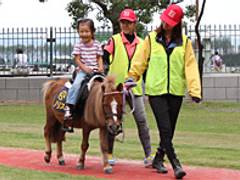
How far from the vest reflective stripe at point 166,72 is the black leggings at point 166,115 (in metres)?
0.10

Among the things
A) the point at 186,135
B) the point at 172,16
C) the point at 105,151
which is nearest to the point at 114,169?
the point at 105,151

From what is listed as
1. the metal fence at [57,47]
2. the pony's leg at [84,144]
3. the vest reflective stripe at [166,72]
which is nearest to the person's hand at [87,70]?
the pony's leg at [84,144]

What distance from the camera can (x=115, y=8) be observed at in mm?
28453

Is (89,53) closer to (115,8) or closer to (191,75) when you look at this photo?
(191,75)

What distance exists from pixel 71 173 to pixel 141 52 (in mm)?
1954

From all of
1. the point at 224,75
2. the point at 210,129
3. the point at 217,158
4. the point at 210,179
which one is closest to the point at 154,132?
the point at 210,129

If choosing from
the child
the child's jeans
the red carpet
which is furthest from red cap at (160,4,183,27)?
the red carpet

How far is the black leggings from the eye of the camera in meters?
8.80

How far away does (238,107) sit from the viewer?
23250mm

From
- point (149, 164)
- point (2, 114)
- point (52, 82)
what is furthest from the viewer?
point (2, 114)

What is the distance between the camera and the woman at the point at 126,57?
392 inches

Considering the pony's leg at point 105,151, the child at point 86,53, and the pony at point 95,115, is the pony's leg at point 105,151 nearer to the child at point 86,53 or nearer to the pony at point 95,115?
the pony at point 95,115

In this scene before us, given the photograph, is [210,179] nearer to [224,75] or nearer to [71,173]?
[71,173]

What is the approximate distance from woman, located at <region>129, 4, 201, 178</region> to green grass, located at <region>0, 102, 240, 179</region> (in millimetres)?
1515
